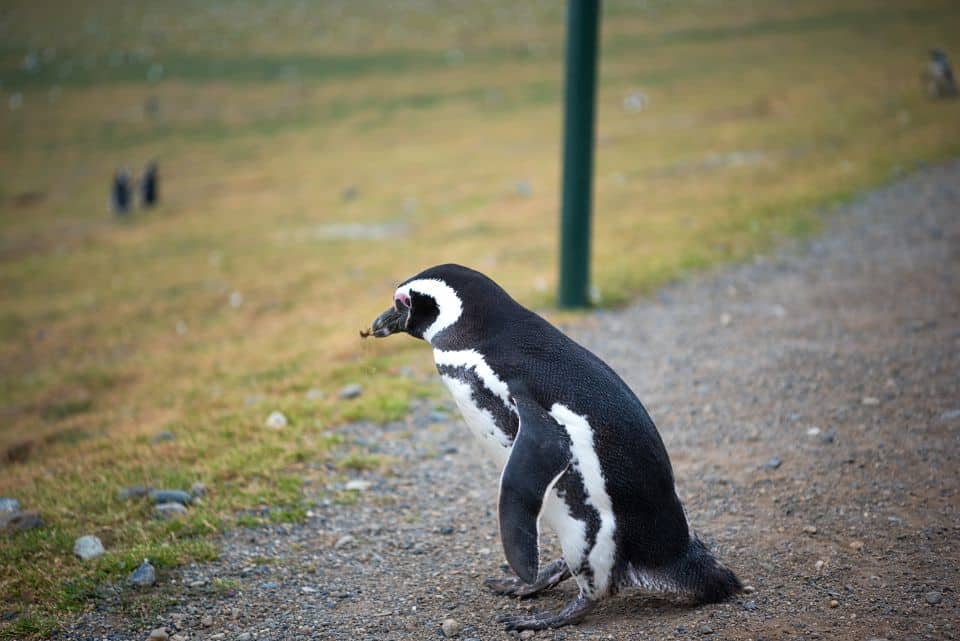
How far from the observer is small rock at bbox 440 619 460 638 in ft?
11.9

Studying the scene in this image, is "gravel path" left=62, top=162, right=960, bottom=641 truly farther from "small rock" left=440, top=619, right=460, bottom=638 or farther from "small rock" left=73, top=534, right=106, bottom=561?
"small rock" left=73, top=534, right=106, bottom=561

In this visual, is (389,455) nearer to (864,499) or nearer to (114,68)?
(864,499)

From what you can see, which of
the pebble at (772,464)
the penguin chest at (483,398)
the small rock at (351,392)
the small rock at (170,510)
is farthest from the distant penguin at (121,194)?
the penguin chest at (483,398)

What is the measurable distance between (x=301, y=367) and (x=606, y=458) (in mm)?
4761

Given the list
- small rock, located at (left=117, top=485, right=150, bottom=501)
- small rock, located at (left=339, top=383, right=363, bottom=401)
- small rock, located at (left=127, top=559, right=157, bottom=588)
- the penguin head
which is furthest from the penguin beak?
small rock, located at (left=339, top=383, right=363, bottom=401)

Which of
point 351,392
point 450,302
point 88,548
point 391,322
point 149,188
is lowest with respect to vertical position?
point 149,188

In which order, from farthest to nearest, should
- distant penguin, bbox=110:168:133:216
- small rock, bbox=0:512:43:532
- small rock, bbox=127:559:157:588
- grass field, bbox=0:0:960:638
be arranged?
distant penguin, bbox=110:168:133:216 < grass field, bbox=0:0:960:638 < small rock, bbox=0:512:43:532 < small rock, bbox=127:559:157:588

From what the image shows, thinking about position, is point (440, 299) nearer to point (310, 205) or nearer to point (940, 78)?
point (310, 205)

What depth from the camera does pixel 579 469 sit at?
11.5 feet

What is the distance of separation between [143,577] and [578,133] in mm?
5041

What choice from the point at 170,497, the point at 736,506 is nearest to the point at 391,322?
the point at 170,497

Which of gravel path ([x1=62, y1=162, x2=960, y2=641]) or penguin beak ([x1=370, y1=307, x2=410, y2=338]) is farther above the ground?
penguin beak ([x1=370, y1=307, x2=410, y2=338])

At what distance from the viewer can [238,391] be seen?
740 centimetres

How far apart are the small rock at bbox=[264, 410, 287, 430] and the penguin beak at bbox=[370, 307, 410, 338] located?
2.20 metres
